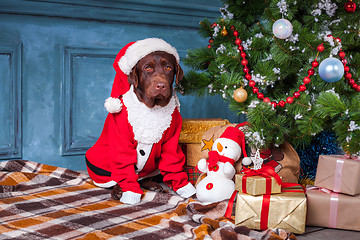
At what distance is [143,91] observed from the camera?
A: 6.62ft

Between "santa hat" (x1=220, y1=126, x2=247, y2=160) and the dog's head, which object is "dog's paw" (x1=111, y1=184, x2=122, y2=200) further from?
"santa hat" (x1=220, y1=126, x2=247, y2=160)

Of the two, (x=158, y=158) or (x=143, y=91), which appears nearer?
(x=143, y=91)

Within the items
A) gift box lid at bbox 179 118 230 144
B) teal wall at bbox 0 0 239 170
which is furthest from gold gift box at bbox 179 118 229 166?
teal wall at bbox 0 0 239 170

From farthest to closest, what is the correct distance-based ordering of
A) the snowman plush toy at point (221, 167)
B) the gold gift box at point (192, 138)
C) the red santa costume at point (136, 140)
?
1. the gold gift box at point (192, 138)
2. the red santa costume at point (136, 140)
3. the snowman plush toy at point (221, 167)

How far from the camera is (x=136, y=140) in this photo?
2072mm

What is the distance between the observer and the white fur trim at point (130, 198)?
197 cm

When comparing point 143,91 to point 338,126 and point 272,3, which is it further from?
A: point 338,126

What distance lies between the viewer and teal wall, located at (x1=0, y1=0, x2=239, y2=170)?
2680 mm

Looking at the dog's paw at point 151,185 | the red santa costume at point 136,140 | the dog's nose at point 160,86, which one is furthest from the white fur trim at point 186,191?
the dog's nose at point 160,86

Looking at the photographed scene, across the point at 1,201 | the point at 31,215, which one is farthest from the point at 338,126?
the point at 1,201

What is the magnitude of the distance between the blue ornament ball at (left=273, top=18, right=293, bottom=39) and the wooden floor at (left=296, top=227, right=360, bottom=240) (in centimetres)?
83

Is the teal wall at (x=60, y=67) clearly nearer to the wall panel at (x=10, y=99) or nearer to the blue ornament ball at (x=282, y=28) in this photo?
the wall panel at (x=10, y=99)

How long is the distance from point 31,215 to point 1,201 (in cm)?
29

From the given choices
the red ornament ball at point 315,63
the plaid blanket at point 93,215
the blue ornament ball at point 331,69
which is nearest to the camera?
the plaid blanket at point 93,215
